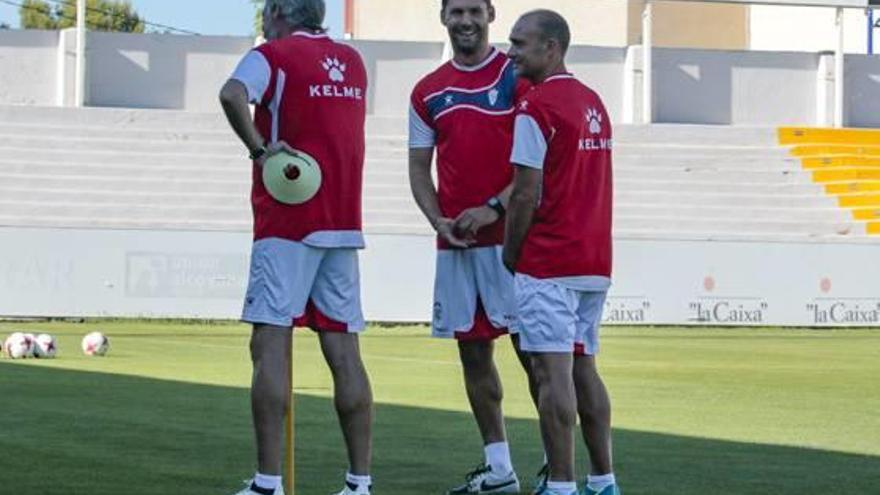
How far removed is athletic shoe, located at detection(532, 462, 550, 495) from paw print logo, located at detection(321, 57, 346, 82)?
1846mm

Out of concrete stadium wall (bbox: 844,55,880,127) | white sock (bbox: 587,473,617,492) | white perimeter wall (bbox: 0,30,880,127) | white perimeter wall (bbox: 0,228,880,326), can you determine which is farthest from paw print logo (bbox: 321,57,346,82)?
concrete stadium wall (bbox: 844,55,880,127)

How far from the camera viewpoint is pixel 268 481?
8.76m

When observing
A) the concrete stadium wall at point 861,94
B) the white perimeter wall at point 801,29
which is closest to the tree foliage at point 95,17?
the white perimeter wall at point 801,29

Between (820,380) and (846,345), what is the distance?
27.8 feet

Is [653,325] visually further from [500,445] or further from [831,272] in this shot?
[500,445]

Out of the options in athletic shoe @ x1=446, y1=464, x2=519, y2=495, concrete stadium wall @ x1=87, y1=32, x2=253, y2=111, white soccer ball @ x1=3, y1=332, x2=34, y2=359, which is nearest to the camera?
athletic shoe @ x1=446, y1=464, x2=519, y2=495

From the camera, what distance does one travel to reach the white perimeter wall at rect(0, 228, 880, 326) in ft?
105

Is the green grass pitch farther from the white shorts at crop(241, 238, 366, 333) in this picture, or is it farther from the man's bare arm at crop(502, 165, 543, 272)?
the man's bare arm at crop(502, 165, 543, 272)

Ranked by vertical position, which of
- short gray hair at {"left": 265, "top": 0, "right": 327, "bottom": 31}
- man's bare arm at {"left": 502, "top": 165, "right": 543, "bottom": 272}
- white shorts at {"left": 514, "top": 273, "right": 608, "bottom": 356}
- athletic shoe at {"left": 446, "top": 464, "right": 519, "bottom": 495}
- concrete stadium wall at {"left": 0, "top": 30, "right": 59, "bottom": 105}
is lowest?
athletic shoe at {"left": 446, "top": 464, "right": 519, "bottom": 495}

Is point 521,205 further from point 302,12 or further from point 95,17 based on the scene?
point 95,17

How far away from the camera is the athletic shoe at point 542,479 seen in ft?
29.9

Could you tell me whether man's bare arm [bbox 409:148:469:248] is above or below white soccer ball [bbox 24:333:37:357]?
above

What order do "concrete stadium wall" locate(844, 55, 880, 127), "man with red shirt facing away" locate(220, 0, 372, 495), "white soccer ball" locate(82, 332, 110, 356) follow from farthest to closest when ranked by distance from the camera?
"concrete stadium wall" locate(844, 55, 880, 127) < "white soccer ball" locate(82, 332, 110, 356) < "man with red shirt facing away" locate(220, 0, 372, 495)

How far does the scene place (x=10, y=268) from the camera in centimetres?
3244
